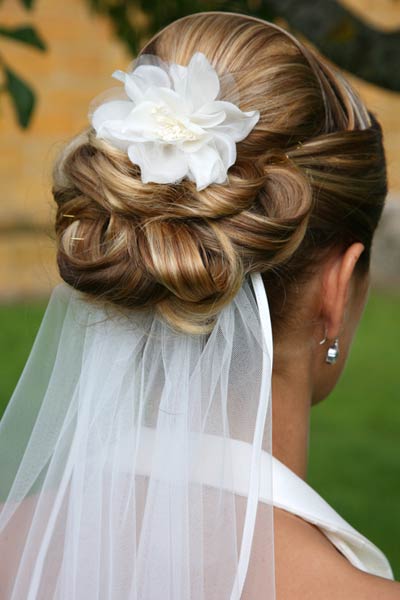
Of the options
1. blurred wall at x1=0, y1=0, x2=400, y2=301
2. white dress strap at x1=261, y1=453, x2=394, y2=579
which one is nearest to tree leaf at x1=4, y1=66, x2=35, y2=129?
white dress strap at x1=261, y1=453, x2=394, y2=579

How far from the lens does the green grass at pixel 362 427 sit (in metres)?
4.55

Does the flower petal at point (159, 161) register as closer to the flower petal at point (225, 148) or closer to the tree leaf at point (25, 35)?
the flower petal at point (225, 148)

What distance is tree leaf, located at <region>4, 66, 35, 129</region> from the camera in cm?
262

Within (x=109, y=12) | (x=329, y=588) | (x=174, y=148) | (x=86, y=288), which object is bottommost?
(x=109, y=12)

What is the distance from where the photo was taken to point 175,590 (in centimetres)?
150

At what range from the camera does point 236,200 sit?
1.50 meters

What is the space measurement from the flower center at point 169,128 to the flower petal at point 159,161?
0.05 ft

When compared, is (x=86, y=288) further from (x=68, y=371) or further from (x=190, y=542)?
(x=190, y=542)

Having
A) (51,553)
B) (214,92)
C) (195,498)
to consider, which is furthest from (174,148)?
(51,553)

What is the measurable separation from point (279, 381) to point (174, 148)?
0.42m

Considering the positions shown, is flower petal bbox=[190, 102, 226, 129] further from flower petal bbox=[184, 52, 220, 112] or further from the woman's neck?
the woman's neck

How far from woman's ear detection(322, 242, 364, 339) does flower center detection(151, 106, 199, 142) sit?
1.04 feet

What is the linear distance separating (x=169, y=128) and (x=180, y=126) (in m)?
0.02

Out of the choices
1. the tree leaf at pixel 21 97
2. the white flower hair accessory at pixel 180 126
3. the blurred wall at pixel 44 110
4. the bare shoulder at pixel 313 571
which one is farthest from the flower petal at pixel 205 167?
the blurred wall at pixel 44 110
